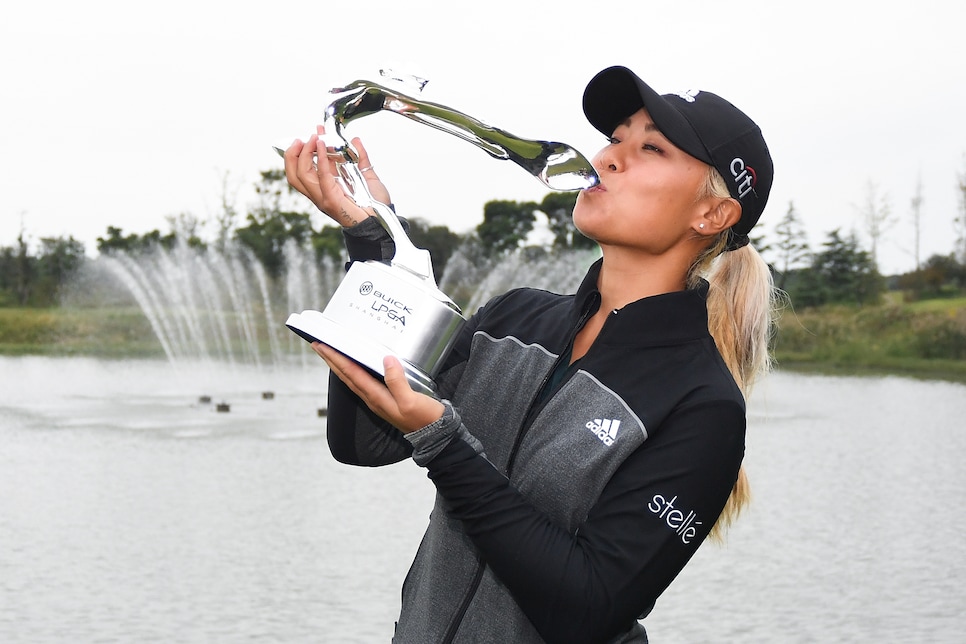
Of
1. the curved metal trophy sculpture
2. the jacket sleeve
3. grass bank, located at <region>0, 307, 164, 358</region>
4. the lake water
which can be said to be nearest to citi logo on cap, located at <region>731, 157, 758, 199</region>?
the curved metal trophy sculpture

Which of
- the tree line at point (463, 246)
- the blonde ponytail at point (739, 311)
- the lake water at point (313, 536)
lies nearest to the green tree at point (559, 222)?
the tree line at point (463, 246)

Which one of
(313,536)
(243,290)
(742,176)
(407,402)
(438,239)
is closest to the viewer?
(407,402)

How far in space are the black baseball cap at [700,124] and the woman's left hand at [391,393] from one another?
664 mm

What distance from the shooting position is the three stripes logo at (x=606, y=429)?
6.43 ft

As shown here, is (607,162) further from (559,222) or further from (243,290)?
(559,222)

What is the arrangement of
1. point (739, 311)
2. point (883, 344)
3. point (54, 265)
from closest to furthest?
point (739, 311) → point (883, 344) → point (54, 265)

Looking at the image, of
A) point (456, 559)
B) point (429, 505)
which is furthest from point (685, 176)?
point (429, 505)

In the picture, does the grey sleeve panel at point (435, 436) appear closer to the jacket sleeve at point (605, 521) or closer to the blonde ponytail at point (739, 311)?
the jacket sleeve at point (605, 521)

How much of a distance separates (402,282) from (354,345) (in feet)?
0.52

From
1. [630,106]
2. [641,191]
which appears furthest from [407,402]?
[630,106]

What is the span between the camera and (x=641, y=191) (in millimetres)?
2078

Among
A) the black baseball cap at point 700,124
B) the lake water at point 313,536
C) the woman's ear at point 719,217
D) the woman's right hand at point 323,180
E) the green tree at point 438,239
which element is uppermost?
the green tree at point 438,239

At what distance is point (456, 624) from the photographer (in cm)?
202

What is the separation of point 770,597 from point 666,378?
5.41 m
